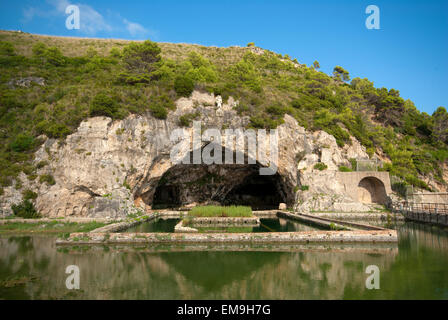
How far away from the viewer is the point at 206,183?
109 ft

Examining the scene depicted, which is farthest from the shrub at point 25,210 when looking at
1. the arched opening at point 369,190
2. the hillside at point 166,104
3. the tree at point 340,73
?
the tree at point 340,73

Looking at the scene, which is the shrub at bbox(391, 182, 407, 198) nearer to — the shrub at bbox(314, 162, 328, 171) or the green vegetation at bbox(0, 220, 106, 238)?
the shrub at bbox(314, 162, 328, 171)

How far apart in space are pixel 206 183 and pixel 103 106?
14.9 metres

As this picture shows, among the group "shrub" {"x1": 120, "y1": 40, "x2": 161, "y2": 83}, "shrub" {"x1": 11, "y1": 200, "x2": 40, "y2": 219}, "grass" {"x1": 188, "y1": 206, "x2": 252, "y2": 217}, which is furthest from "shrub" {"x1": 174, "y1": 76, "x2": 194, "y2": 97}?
"shrub" {"x1": 11, "y1": 200, "x2": 40, "y2": 219}

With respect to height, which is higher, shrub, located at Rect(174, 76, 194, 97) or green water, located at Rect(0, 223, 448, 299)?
shrub, located at Rect(174, 76, 194, 97)

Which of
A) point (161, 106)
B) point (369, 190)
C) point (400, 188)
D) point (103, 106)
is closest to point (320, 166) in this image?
point (369, 190)

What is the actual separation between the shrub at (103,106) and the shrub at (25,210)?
28.8ft

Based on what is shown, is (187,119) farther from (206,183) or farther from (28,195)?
(28,195)

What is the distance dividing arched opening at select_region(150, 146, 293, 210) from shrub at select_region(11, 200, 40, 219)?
951 centimetres

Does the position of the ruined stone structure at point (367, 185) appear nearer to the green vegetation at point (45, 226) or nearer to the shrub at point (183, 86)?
the shrub at point (183, 86)

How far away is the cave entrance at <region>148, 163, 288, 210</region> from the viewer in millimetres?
31297

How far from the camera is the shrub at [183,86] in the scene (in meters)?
27.8

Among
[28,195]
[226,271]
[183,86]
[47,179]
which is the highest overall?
[183,86]

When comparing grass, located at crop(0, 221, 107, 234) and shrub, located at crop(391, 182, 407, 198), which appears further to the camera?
shrub, located at crop(391, 182, 407, 198)
